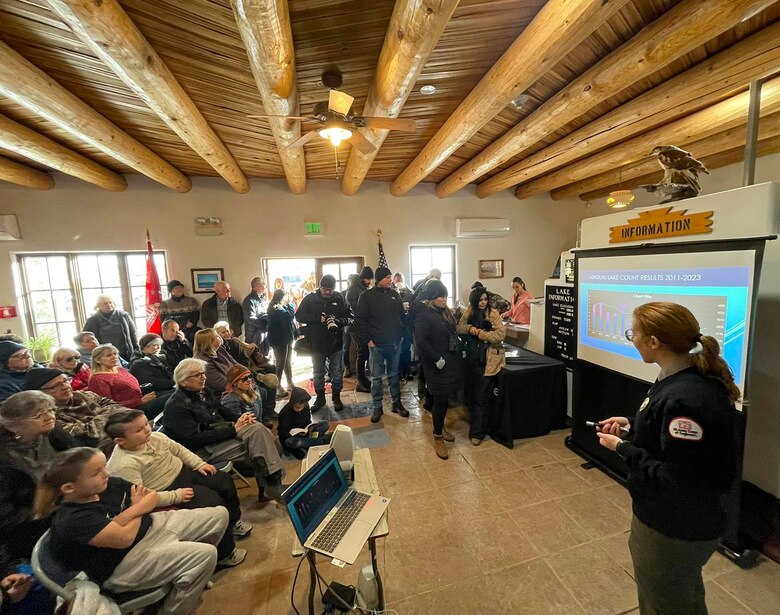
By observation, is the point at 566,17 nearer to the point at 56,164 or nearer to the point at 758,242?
the point at 758,242

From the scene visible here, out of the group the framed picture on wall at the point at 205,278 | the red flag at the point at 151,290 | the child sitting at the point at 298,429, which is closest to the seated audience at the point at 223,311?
the framed picture on wall at the point at 205,278

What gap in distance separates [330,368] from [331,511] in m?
2.54

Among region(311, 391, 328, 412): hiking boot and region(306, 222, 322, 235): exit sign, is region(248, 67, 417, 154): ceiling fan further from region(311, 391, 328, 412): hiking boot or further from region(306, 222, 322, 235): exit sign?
region(306, 222, 322, 235): exit sign

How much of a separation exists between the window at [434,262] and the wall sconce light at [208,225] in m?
3.37

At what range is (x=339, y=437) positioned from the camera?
1770mm

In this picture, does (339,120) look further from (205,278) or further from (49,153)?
(205,278)

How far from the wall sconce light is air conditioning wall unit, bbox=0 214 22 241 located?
2.25m

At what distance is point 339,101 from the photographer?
2264mm

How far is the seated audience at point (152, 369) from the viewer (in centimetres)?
329

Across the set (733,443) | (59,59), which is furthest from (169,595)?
(59,59)

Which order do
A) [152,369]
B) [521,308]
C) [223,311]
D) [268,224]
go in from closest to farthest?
[152,369], [521,308], [223,311], [268,224]

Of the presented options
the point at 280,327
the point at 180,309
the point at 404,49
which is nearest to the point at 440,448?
the point at 280,327

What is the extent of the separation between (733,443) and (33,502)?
300 cm

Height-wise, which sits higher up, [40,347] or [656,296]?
[656,296]
